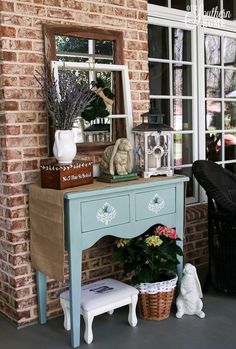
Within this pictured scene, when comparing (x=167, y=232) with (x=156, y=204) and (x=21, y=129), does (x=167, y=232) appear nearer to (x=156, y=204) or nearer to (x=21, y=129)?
(x=156, y=204)

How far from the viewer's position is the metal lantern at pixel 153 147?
127 inches

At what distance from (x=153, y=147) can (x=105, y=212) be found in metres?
0.69

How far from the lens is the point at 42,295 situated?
Answer: 10.2ft

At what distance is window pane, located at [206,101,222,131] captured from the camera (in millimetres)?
4426

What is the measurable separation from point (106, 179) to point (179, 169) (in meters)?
1.37

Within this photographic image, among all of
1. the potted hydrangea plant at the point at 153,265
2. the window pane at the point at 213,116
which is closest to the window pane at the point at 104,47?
the potted hydrangea plant at the point at 153,265

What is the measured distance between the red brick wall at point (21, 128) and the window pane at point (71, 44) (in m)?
0.12

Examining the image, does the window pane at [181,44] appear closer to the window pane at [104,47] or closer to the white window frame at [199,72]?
the white window frame at [199,72]

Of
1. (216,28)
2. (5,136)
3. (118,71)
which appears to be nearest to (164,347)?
(5,136)

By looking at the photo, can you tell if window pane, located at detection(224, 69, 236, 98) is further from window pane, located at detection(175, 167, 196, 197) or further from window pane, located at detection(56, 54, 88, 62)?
window pane, located at detection(56, 54, 88, 62)

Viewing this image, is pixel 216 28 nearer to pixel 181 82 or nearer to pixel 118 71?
pixel 181 82

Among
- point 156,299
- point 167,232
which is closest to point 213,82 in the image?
point 167,232

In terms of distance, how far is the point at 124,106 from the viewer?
3424mm

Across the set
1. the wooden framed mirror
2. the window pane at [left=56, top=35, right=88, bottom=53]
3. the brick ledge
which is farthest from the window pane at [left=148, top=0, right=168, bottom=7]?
the brick ledge
